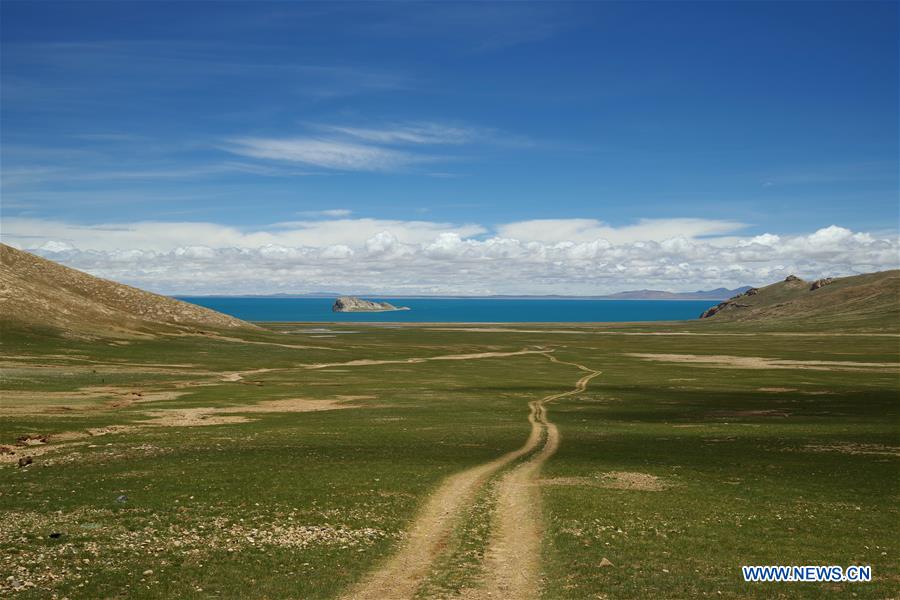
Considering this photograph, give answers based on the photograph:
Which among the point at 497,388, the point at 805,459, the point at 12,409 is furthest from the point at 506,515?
the point at 497,388

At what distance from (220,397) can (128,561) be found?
173ft

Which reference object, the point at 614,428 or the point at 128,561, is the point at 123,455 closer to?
the point at 128,561

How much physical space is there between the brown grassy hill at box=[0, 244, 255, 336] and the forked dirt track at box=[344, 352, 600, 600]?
449 ft

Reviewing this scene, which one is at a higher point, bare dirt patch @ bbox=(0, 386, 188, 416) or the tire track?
the tire track

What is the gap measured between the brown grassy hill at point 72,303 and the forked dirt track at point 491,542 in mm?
136778

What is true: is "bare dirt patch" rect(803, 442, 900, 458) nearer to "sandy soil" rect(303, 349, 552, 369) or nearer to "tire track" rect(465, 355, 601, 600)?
"tire track" rect(465, 355, 601, 600)

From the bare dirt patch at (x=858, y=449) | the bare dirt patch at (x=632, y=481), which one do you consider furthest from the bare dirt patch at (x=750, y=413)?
the bare dirt patch at (x=632, y=481)

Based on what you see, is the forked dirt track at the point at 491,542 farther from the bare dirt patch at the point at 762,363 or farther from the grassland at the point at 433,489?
the bare dirt patch at the point at 762,363

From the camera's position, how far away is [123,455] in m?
38.9

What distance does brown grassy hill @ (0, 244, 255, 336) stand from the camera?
470 ft

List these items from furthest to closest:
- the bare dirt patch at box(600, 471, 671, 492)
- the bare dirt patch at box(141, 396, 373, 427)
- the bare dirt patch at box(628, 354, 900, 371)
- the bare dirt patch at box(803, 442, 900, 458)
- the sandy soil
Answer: the sandy soil < the bare dirt patch at box(628, 354, 900, 371) < the bare dirt patch at box(141, 396, 373, 427) < the bare dirt patch at box(803, 442, 900, 458) < the bare dirt patch at box(600, 471, 671, 492)

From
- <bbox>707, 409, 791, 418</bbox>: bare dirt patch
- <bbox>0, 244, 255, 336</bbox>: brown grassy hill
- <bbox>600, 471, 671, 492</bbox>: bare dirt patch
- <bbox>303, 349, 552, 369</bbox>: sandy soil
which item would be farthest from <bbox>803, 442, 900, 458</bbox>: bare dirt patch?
<bbox>0, 244, 255, 336</bbox>: brown grassy hill

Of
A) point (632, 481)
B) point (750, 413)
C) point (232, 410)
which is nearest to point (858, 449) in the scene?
point (750, 413)

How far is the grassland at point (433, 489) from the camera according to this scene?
70.6 feet
